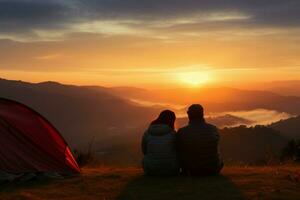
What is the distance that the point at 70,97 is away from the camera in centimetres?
15962

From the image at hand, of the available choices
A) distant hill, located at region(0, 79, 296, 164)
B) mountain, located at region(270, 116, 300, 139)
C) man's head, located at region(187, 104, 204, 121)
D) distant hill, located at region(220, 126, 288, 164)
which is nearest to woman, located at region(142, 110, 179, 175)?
man's head, located at region(187, 104, 204, 121)

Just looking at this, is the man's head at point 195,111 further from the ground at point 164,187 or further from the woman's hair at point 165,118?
the ground at point 164,187

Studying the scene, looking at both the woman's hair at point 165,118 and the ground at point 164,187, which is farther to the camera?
the woman's hair at point 165,118

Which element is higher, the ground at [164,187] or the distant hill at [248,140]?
the ground at [164,187]

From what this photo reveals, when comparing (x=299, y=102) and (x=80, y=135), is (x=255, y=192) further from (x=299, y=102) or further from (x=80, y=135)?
(x=299, y=102)

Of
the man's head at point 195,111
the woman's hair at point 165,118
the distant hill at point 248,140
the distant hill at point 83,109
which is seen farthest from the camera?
the distant hill at point 83,109

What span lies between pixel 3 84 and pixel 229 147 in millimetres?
105696

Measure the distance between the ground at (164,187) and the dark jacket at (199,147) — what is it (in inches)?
15.3

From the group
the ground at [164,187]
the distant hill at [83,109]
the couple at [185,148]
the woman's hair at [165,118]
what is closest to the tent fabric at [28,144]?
the ground at [164,187]

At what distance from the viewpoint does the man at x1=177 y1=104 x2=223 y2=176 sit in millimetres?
14922

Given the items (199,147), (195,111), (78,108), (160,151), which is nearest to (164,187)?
(160,151)

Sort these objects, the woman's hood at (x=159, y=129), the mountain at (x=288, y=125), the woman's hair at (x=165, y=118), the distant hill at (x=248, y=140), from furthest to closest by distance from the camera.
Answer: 1. the mountain at (x=288, y=125)
2. the distant hill at (x=248, y=140)
3. the woman's hair at (x=165, y=118)
4. the woman's hood at (x=159, y=129)

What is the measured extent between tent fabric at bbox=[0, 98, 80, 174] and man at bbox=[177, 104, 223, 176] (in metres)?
3.57

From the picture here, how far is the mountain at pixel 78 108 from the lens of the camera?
12719cm
